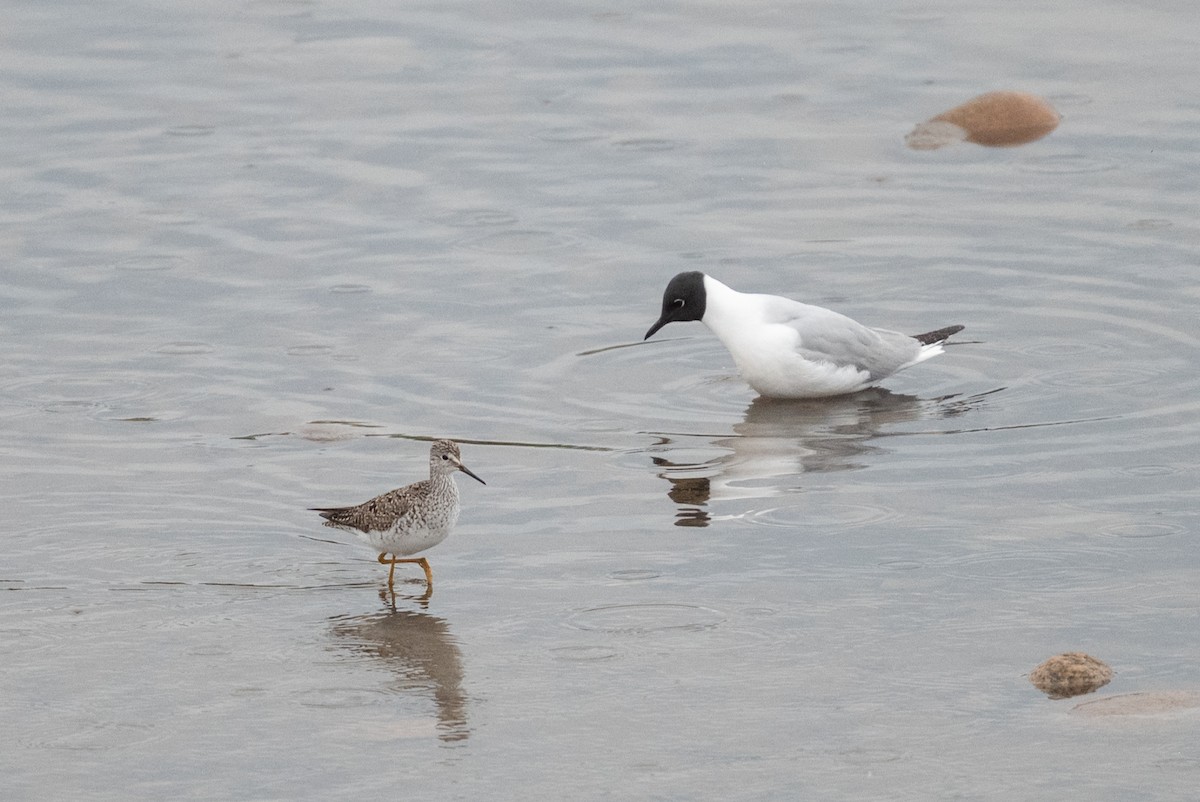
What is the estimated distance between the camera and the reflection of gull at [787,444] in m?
9.31

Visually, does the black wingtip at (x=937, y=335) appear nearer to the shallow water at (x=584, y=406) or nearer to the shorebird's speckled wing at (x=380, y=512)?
the shallow water at (x=584, y=406)

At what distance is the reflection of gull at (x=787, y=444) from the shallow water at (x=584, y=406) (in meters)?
0.04

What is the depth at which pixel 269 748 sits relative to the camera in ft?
20.8

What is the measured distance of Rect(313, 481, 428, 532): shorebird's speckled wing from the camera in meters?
7.79

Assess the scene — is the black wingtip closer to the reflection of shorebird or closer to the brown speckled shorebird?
the reflection of shorebird

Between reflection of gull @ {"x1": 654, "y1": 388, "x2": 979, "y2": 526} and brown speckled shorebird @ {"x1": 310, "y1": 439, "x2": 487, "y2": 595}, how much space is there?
52.2 inches

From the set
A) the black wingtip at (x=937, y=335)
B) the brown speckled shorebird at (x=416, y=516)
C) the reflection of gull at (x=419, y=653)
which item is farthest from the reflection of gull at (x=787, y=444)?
the reflection of gull at (x=419, y=653)

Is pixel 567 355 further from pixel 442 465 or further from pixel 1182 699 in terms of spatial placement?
pixel 1182 699

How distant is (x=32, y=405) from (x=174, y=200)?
14.3 ft

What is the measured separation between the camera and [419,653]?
718 cm

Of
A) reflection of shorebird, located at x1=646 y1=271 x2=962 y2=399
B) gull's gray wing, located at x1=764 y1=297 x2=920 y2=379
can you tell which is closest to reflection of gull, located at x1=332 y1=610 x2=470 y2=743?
reflection of shorebird, located at x1=646 y1=271 x2=962 y2=399

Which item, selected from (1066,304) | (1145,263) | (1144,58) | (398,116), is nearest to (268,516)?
(1066,304)

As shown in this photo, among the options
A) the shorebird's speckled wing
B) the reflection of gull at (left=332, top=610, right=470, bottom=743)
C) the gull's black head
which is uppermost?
the gull's black head

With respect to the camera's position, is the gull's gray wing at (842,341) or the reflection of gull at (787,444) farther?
the gull's gray wing at (842,341)
